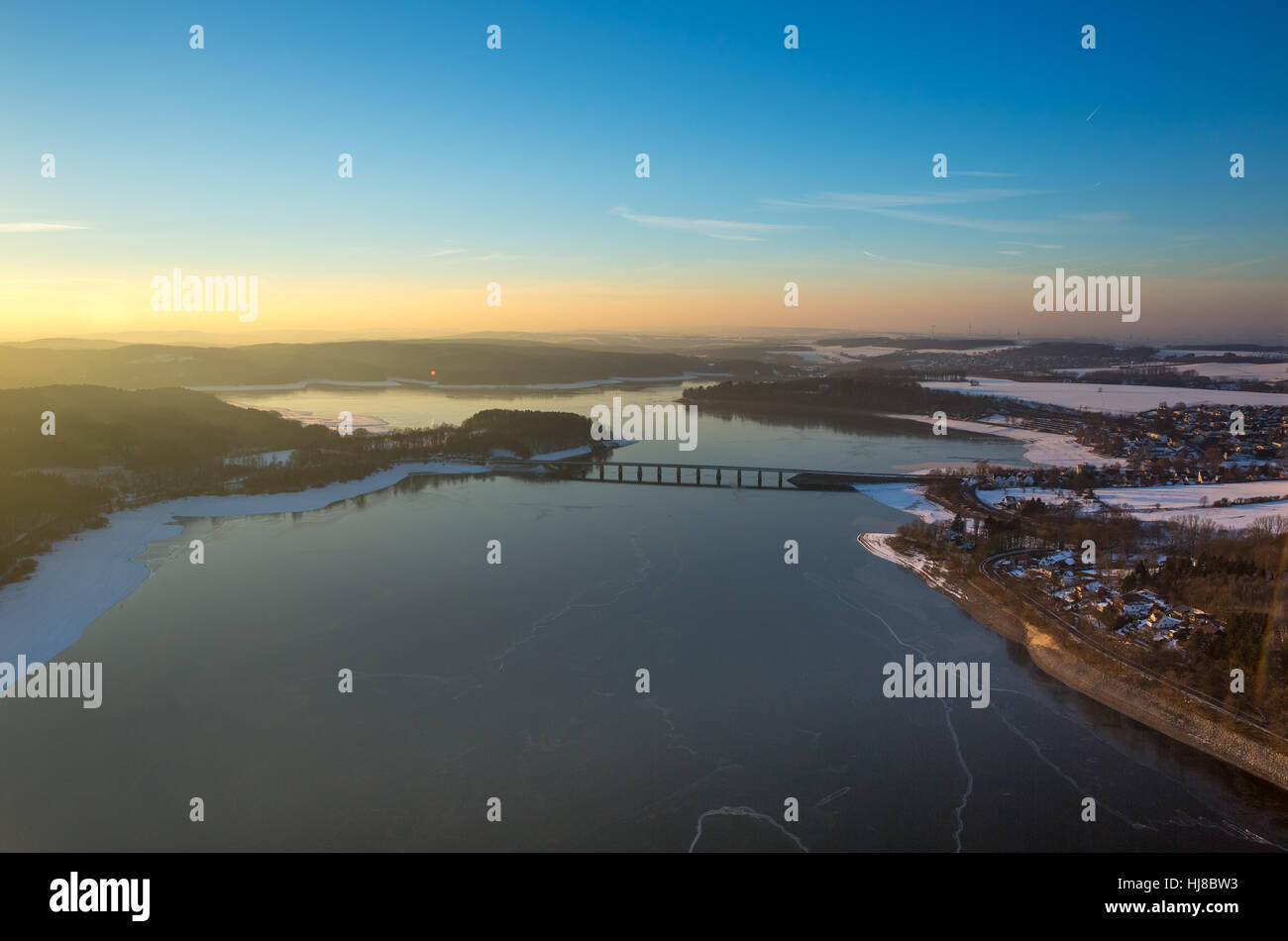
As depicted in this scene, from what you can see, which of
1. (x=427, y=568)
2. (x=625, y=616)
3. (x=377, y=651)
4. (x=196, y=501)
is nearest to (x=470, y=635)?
(x=377, y=651)

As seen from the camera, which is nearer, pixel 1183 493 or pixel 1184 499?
pixel 1184 499

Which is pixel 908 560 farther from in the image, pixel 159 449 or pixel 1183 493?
pixel 159 449

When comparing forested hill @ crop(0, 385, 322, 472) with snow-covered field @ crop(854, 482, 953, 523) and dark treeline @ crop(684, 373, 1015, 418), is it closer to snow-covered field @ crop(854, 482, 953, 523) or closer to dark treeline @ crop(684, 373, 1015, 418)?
snow-covered field @ crop(854, 482, 953, 523)

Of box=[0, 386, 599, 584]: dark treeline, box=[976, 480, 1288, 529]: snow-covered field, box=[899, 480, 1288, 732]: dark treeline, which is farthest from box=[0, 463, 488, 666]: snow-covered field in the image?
box=[976, 480, 1288, 529]: snow-covered field

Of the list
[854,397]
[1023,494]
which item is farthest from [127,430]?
[854,397]

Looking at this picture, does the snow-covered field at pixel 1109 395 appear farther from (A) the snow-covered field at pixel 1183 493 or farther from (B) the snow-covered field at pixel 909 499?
(B) the snow-covered field at pixel 909 499
